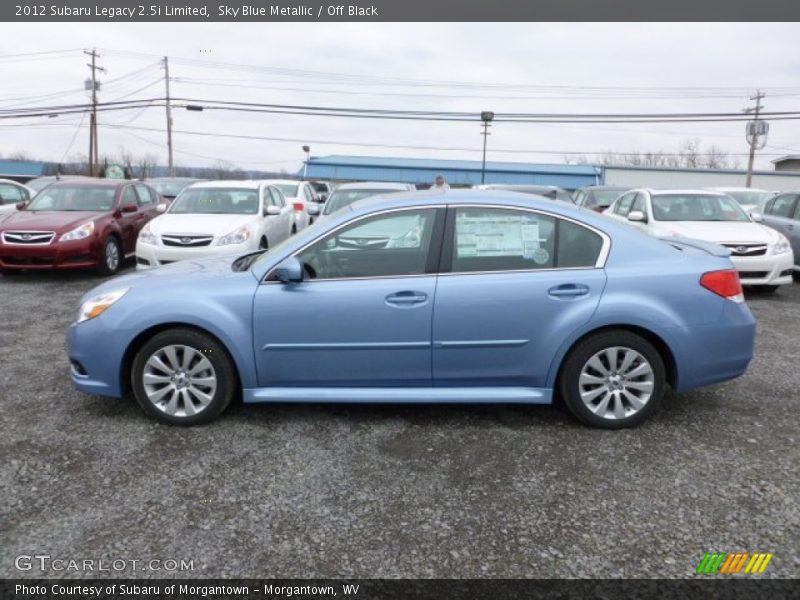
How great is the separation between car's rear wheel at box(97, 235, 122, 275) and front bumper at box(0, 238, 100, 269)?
0.44m

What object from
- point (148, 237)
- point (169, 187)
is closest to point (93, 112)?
point (169, 187)

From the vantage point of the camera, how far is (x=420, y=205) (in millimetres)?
3893

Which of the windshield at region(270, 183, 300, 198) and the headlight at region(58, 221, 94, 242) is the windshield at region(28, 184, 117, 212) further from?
the windshield at region(270, 183, 300, 198)

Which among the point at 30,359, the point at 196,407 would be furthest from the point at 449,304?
the point at 30,359

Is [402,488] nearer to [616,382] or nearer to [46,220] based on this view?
[616,382]

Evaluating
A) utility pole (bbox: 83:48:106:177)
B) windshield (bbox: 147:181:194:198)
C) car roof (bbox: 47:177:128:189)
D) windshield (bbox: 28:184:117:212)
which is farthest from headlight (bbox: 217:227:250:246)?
utility pole (bbox: 83:48:106:177)

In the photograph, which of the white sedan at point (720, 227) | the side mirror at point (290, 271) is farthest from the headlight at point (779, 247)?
the side mirror at point (290, 271)

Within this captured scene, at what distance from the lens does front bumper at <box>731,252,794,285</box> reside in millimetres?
8070

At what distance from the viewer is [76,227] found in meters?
9.20

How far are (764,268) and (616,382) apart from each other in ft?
18.9

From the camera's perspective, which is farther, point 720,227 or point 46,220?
point 46,220

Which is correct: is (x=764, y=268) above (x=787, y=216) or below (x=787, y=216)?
below

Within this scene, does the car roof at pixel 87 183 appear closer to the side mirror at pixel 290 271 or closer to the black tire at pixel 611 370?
the side mirror at pixel 290 271

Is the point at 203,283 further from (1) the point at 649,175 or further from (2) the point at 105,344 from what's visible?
(1) the point at 649,175
